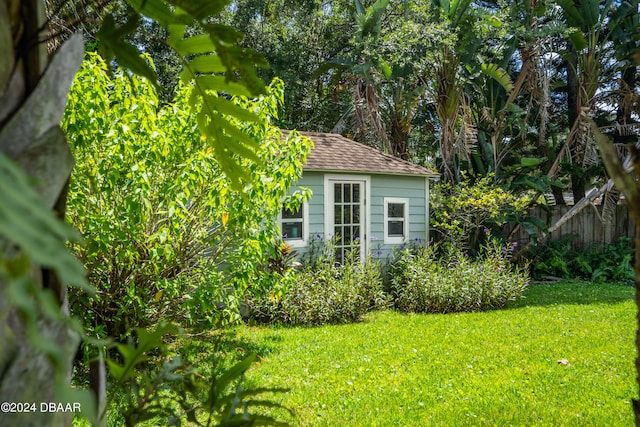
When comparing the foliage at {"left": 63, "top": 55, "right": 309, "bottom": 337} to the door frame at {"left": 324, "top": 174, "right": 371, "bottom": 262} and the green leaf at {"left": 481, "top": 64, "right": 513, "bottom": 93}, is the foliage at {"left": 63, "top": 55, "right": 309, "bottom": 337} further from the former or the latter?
the green leaf at {"left": 481, "top": 64, "right": 513, "bottom": 93}

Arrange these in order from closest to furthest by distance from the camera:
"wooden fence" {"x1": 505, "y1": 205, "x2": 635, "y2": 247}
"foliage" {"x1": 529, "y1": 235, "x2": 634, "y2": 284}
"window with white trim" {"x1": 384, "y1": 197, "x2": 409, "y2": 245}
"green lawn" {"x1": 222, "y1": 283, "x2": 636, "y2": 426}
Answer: "green lawn" {"x1": 222, "y1": 283, "x2": 636, "y2": 426}
"window with white trim" {"x1": 384, "y1": 197, "x2": 409, "y2": 245}
"foliage" {"x1": 529, "y1": 235, "x2": 634, "y2": 284}
"wooden fence" {"x1": 505, "y1": 205, "x2": 635, "y2": 247}

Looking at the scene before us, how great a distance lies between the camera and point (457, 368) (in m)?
5.35

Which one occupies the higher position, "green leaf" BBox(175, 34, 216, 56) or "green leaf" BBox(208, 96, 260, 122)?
"green leaf" BBox(175, 34, 216, 56)

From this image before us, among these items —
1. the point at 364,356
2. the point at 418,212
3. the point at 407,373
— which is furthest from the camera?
the point at 418,212

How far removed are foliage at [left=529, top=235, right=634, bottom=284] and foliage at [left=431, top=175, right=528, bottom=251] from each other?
1617mm

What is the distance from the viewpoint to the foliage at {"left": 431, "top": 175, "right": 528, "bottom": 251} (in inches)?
434

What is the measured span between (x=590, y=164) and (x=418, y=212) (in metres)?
5.30

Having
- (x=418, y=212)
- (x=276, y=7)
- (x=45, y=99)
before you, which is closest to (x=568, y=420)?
(x=45, y=99)

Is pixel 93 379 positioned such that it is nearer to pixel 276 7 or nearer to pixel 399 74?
pixel 399 74

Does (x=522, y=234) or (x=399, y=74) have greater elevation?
(x=399, y=74)

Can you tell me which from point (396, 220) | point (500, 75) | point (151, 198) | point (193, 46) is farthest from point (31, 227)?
point (500, 75)

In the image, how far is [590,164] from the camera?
13.0m

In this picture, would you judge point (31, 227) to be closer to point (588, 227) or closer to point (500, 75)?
point (500, 75)

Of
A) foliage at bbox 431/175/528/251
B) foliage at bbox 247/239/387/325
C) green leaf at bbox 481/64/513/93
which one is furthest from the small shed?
green leaf at bbox 481/64/513/93
